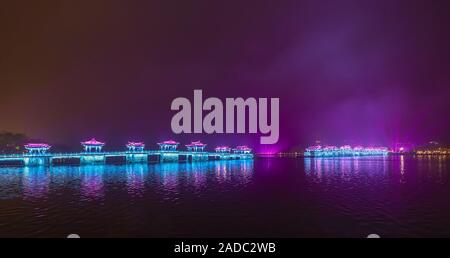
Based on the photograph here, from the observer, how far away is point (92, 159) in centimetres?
13175

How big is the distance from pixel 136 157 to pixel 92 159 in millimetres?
23032

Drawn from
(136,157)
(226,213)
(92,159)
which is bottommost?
(136,157)

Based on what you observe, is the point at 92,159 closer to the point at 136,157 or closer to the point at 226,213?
the point at 136,157

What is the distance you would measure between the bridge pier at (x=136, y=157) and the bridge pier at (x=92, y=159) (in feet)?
34.0

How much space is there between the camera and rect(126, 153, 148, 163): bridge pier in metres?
138

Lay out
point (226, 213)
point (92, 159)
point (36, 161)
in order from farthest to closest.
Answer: point (92, 159), point (36, 161), point (226, 213)

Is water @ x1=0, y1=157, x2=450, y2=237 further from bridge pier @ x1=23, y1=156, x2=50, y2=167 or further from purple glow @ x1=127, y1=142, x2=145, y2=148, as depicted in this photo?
purple glow @ x1=127, y1=142, x2=145, y2=148

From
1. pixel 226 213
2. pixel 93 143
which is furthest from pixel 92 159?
pixel 226 213

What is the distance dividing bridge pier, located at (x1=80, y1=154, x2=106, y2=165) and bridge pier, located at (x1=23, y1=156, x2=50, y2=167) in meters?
12.0

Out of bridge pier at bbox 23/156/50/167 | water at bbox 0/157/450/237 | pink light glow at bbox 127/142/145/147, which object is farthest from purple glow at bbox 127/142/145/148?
water at bbox 0/157/450/237

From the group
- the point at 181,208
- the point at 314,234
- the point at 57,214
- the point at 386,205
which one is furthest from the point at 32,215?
the point at 386,205

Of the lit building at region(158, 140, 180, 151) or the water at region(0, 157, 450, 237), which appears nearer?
the water at region(0, 157, 450, 237)

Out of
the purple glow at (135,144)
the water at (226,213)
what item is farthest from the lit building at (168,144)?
the water at (226,213)
